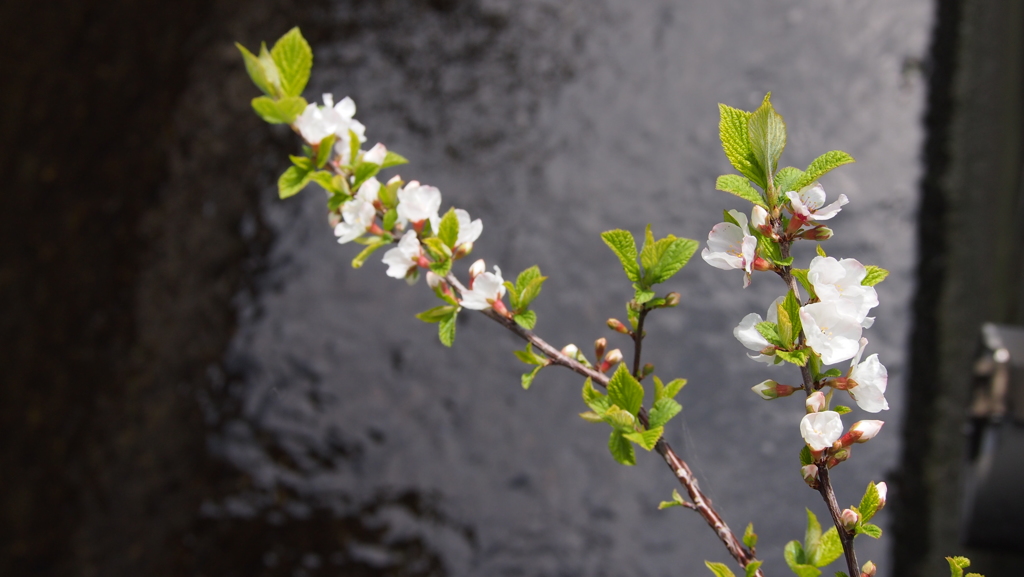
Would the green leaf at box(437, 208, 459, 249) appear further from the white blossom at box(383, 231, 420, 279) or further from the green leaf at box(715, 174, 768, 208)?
the green leaf at box(715, 174, 768, 208)

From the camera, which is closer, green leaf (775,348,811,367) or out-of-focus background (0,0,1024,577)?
green leaf (775,348,811,367)

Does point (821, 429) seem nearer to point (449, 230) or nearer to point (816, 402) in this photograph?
point (816, 402)

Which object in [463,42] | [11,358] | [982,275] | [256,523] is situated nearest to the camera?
[982,275]

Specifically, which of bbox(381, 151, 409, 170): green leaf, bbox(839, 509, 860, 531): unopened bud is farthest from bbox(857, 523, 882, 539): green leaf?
bbox(381, 151, 409, 170): green leaf

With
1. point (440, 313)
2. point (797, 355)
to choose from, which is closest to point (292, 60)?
point (440, 313)

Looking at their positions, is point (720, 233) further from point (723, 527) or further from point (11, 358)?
point (11, 358)

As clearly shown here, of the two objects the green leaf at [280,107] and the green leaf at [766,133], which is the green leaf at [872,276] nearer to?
the green leaf at [766,133]

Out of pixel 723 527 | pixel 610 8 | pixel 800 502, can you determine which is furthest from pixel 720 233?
pixel 610 8
